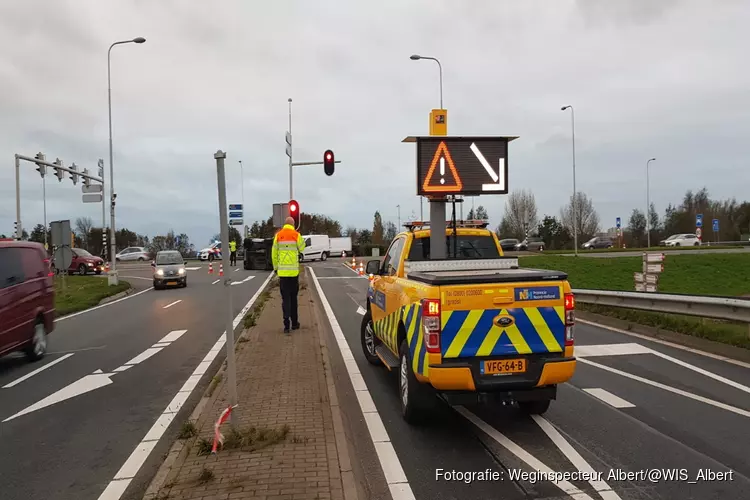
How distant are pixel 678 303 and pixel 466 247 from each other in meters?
5.13

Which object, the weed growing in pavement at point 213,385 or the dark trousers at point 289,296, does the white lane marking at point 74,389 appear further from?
the dark trousers at point 289,296

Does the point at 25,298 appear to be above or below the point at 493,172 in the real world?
below

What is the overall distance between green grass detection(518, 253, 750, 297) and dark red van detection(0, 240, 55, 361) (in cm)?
1660

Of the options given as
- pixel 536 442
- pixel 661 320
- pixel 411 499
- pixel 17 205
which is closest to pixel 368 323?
pixel 536 442

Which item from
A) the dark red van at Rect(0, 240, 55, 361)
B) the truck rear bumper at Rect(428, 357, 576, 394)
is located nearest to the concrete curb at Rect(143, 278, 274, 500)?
the truck rear bumper at Rect(428, 357, 576, 394)

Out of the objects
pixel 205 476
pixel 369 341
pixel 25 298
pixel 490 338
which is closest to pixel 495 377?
pixel 490 338

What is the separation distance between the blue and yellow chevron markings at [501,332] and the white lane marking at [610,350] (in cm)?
425

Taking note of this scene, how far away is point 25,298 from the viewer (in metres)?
9.09

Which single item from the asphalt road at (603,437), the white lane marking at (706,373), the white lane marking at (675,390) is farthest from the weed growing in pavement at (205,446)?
the white lane marking at (706,373)

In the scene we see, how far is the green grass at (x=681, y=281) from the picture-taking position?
32.3ft

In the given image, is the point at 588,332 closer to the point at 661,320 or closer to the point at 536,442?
the point at 661,320

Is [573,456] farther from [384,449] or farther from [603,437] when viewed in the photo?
[384,449]

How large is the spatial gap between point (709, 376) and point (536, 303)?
156 inches

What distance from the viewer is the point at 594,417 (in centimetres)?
569
